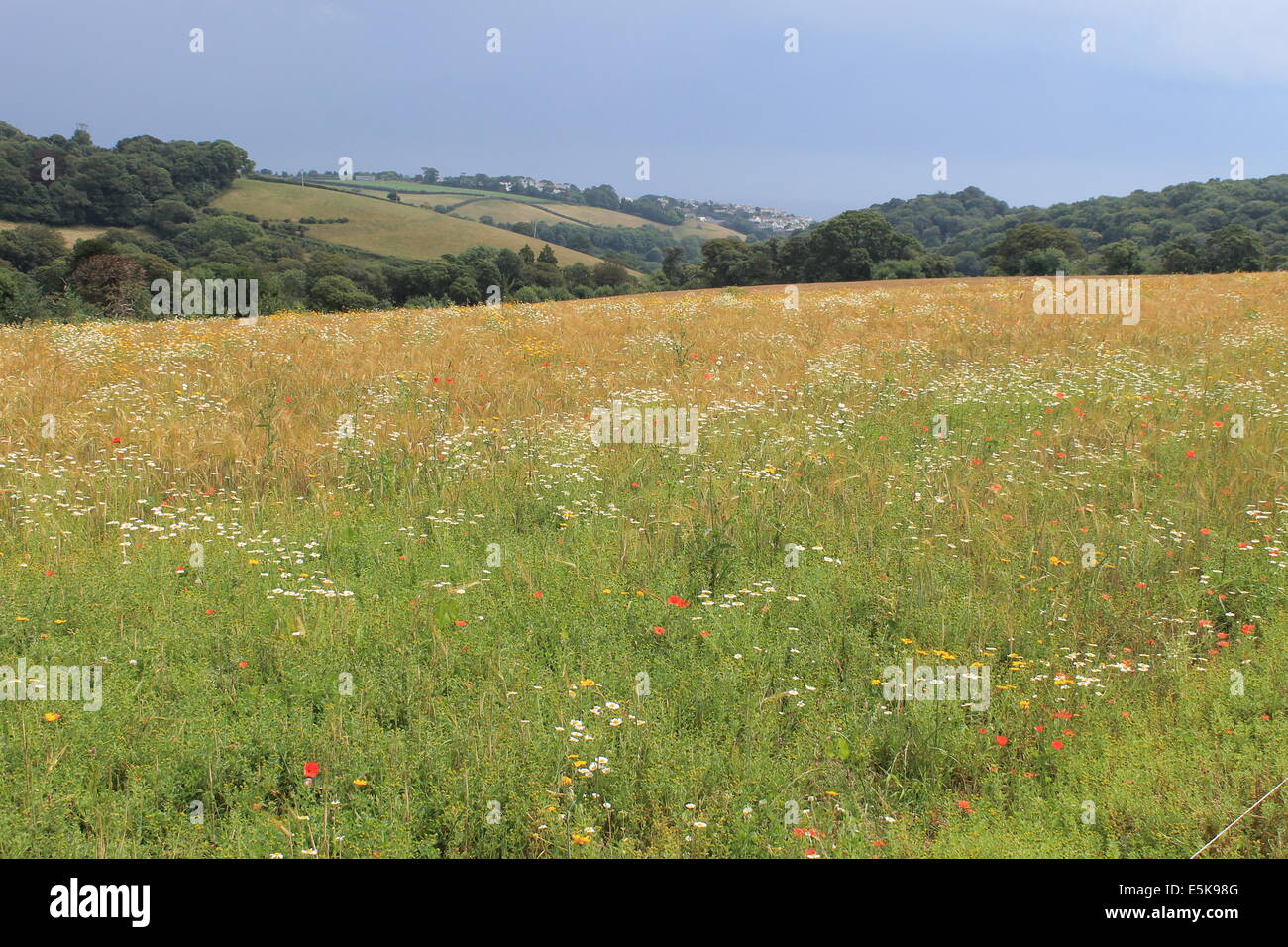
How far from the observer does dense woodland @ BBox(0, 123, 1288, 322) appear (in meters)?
44.7

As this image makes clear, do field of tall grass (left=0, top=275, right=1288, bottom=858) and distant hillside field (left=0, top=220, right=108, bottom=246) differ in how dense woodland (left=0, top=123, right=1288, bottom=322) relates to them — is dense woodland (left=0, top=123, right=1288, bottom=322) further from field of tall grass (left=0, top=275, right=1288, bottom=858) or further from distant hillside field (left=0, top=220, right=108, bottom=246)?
field of tall grass (left=0, top=275, right=1288, bottom=858)

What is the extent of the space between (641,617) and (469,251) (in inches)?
3040

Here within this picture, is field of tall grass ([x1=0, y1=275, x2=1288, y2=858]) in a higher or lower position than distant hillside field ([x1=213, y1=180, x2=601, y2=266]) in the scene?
lower

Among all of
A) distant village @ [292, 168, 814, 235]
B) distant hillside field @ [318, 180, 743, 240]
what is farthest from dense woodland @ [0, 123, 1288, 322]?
distant village @ [292, 168, 814, 235]

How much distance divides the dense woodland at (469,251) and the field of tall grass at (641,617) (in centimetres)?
1794

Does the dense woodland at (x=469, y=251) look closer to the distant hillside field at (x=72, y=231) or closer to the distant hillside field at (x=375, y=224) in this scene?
the distant hillside field at (x=72, y=231)

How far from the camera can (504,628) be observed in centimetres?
491

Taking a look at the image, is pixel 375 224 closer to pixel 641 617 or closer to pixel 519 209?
pixel 519 209

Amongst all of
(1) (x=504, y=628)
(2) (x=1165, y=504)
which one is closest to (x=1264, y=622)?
(2) (x=1165, y=504)

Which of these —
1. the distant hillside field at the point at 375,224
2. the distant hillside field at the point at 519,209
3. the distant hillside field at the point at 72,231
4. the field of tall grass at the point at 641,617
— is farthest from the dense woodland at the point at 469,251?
the distant hillside field at the point at 519,209

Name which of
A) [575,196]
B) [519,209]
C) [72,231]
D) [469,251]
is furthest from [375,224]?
[575,196]

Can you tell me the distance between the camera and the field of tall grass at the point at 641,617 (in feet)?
11.1

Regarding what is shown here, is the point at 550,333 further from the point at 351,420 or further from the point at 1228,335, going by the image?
the point at 1228,335

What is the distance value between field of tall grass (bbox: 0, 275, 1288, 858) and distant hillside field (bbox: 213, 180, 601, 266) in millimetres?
88587
